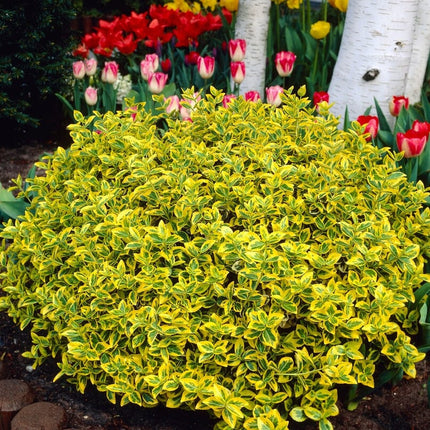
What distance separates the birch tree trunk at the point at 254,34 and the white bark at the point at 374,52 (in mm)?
681

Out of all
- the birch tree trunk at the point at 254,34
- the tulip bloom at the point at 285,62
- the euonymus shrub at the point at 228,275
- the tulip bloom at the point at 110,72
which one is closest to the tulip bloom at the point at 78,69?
the tulip bloom at the point at 110,72

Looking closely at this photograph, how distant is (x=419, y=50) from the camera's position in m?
3.35

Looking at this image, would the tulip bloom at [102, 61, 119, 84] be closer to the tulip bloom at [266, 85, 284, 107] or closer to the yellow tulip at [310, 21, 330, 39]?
the tulip bloom at [266, 85, 284, 107]

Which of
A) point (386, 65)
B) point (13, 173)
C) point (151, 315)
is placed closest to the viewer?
point (151, 315)

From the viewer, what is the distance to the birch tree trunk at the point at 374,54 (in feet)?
9.12

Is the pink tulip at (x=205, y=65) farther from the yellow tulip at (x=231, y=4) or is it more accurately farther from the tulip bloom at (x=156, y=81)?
the yellow tulip at (x=231, y=4)

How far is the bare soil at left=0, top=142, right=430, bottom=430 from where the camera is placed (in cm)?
184

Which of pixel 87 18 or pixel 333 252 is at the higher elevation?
pixel 333 252

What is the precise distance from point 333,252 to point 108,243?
664mm

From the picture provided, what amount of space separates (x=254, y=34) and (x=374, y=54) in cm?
91

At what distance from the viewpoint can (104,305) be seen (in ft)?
5.79

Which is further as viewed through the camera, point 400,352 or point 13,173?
point 13,173

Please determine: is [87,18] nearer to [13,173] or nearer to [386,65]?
[13,173]

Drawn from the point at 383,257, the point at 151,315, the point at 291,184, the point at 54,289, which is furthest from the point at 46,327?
the point at 383,257
